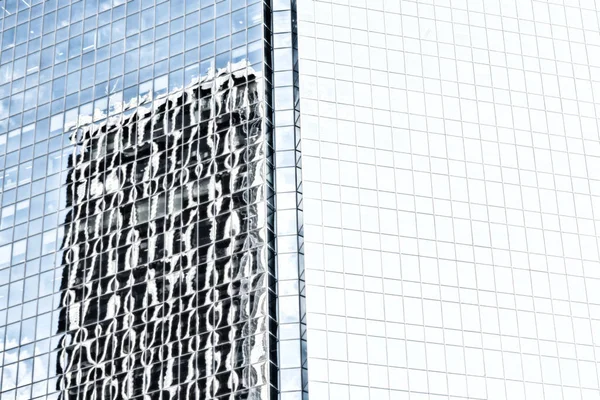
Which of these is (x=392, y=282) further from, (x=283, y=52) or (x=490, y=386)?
(x=283, y=52)

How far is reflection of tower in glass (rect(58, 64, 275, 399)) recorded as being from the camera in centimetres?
8919

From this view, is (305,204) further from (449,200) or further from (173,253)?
(449,200)

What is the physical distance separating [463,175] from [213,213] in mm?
18012

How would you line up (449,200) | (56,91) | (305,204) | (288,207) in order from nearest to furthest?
1. (288,207)
2. (305,204)
3. (449,200)
4. (56,91)

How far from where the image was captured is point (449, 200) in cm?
9625

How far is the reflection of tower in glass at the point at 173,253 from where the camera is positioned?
89188mm

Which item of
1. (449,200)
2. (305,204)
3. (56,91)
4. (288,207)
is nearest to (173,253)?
(288,207)

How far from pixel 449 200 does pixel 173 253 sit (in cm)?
1931

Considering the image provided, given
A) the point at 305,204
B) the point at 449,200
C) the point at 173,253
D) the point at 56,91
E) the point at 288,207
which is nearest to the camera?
the point at 288,207

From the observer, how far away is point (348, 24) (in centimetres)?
10056

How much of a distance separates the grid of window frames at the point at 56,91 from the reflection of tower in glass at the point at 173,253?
151cm

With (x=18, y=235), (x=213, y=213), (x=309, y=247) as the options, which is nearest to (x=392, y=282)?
(x=309, y=247)

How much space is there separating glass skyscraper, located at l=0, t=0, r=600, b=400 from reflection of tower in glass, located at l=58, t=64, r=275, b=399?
6.0 inches

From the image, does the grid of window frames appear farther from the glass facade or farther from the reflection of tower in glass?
the glass facade
